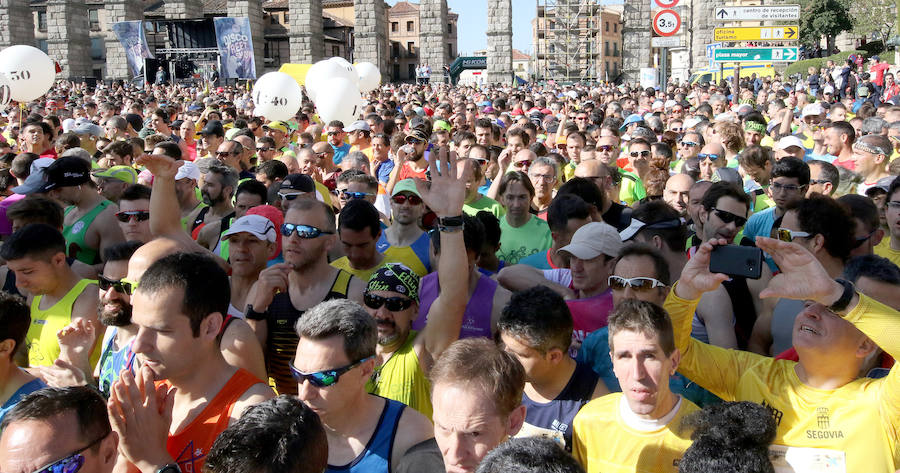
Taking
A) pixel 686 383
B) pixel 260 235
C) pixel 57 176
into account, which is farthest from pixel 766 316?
pixel 57 176

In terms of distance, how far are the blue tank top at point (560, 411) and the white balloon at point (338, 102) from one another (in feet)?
30.4

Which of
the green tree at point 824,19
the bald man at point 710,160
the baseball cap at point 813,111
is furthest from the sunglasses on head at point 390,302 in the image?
the green tree at point 824,19

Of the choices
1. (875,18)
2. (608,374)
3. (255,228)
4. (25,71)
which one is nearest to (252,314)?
(255,228)

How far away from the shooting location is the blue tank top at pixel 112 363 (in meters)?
3.17

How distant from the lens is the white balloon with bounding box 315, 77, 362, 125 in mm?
11547

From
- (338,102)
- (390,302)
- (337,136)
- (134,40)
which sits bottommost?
(390,302)

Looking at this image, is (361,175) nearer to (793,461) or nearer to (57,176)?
(57,176)

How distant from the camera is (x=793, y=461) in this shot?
8.34ft

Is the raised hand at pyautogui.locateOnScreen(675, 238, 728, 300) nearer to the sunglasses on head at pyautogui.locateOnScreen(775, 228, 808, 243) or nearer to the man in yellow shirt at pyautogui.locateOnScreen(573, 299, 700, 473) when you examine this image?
the man in yellow shirt at pyautogui.locateOnScreen(573, 299, 700, 473)

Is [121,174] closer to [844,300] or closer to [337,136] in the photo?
[337,136]

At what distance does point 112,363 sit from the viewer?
3.30 meters

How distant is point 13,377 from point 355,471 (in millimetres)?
1695

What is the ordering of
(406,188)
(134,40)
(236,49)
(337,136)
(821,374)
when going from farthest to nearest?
(134,40), (236,49), (337,136), (406,188), (821,374)

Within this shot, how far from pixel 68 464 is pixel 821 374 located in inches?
99.7
